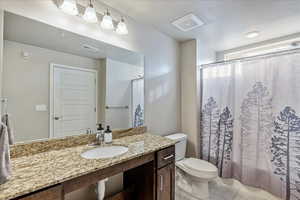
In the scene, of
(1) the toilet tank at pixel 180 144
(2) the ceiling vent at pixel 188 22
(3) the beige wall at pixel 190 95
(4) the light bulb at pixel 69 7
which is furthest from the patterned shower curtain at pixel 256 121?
(4) the light bulb at pixel 69 7

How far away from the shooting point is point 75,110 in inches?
57.1

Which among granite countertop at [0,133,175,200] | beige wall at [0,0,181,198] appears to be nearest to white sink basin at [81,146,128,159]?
granite countertop at [0,133,175,200]

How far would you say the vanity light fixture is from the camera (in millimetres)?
1383

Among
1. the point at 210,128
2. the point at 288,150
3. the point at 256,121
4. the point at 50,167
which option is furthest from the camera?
the point at 210,128

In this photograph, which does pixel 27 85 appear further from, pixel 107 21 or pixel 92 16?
pixel 107 21

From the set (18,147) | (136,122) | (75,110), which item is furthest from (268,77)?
(18,147)

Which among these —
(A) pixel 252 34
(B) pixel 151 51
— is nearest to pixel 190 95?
(B) pixel 151 51

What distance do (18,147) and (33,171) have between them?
0.35 metres

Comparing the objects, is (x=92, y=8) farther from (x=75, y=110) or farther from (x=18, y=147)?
(x=18, y=147)

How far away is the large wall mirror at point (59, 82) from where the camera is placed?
114 cm

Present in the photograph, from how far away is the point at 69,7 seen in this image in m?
1.28

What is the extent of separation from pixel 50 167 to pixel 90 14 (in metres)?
A: 1.24

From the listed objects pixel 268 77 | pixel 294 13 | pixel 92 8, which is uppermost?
pixel 294 13

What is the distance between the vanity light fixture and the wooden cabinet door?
1.47 m
